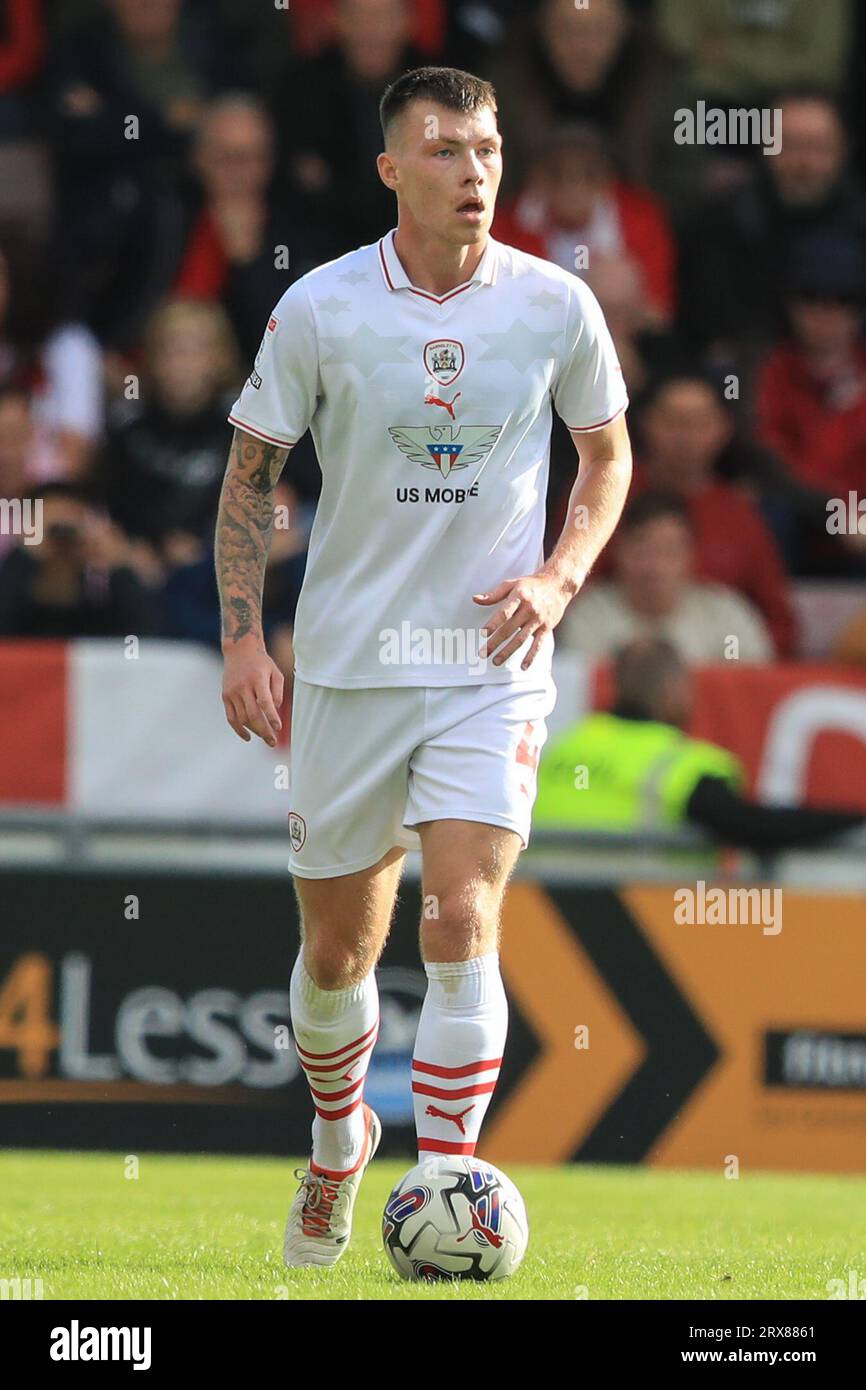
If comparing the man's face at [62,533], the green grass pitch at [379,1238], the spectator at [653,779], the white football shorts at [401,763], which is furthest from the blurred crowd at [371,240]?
the white football shorts at [401,763]

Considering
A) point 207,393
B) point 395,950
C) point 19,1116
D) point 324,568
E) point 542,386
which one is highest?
point 207,393

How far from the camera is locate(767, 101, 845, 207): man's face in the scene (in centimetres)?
1274

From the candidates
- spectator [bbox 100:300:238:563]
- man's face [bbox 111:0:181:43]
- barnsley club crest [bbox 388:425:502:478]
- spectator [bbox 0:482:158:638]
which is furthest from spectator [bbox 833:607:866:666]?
barnsley club crest [bbox 388:425:502:478]

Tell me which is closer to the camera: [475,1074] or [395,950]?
[475,1074]

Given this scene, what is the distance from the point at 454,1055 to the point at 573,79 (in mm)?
8538

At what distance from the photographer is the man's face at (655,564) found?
1107 centimetres

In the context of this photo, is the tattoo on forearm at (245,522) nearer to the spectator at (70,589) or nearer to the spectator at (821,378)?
the spectator at (70,589)

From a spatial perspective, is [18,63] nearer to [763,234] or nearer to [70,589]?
[70,589]

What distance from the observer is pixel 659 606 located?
1120 cm

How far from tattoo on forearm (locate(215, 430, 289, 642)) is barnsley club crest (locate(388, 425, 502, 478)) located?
358 mm

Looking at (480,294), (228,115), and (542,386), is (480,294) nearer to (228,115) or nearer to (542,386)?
(542,386)

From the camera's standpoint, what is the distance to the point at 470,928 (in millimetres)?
5348

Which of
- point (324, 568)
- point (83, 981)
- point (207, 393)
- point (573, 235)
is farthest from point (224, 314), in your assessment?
point (324, 568)
